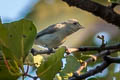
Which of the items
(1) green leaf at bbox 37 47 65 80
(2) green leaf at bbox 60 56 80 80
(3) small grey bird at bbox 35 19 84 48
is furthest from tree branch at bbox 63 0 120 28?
(3) small grey bird at bbox 35 19 84 48

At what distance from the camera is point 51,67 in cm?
166

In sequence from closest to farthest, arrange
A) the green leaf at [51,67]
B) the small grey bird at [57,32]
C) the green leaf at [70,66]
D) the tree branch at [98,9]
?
1. the tree branch at [98,9]
2. the green leaf at [51,67]
3. the green leaf at [70,66]
4. the small grey bird at [57,32]

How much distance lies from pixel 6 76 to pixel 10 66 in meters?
0.07

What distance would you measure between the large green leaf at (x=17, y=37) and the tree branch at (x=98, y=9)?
9.6 inches

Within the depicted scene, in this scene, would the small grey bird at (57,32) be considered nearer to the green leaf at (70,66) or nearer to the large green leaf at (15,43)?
the green leaf at (70,66)

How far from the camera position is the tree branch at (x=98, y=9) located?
153 centimetres

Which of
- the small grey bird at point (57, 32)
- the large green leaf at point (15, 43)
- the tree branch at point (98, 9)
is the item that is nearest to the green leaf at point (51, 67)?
the large green leaf at point (15, 43)

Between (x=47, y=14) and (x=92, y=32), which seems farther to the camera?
(x=47, y=14)

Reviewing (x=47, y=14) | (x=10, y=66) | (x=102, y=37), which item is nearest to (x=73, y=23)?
(x=47, y=14)

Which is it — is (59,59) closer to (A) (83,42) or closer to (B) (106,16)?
(B) (106,16)

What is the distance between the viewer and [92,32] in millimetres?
6594

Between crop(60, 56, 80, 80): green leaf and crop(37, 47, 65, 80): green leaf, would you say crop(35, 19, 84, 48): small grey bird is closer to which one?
crop(60, 56, 80, 80): green leaf

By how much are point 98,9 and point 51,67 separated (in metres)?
Result: 0.31

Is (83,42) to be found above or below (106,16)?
below
